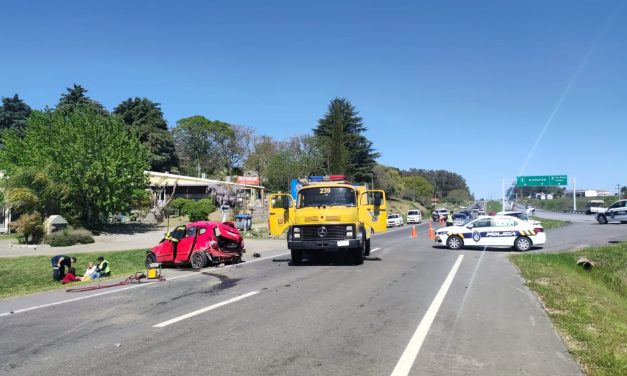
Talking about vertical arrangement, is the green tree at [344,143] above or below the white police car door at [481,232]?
above

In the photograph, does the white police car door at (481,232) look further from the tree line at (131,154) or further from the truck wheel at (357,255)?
the tree line at (131,154)

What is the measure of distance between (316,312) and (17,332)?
470cm

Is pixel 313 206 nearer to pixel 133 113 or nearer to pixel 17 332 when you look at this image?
pixel 17 332

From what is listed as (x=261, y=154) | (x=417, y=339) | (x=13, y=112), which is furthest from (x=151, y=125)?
(x=417, y=339)

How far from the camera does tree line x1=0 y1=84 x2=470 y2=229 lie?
3397cm

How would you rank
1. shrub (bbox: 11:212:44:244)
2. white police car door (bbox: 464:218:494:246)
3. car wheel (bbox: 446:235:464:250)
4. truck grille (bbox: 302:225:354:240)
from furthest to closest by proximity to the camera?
shrub (bbox: 11:212:44:244)
car wheel (bbox: 446:235:464:250)
white police car door (bbox: 464:218:494:246)
truck grille (bbox: 302:225:354:240)

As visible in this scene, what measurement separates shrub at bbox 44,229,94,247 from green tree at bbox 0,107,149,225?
537 cm

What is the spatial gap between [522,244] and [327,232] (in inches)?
426

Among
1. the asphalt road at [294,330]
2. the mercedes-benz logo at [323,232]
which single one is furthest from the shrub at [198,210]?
the asphalt road at [294,330]

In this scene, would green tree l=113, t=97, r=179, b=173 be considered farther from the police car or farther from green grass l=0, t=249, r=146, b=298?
the police car

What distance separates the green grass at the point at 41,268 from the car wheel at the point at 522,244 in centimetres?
1570

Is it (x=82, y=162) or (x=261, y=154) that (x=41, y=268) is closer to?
(x=82, y=162)

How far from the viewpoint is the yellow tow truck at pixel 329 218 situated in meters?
15.5

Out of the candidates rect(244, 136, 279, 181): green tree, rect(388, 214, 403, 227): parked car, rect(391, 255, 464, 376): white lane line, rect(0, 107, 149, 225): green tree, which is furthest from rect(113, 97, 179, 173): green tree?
rect(391, 255, 464, 376): white lane line
